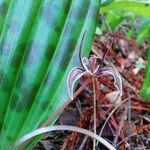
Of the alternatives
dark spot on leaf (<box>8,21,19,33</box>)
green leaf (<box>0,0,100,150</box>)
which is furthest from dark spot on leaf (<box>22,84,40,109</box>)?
dark spot on leaf (<box>8,21,19,33</box>)

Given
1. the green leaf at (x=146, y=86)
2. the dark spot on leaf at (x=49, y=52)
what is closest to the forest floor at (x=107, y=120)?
the green leaf at (x=146, y=86)

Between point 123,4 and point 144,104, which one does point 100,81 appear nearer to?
point 144,104

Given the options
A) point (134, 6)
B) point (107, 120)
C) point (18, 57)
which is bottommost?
point (107, 120)

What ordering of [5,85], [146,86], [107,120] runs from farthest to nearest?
[146,86] → [107,120] → [5,85]

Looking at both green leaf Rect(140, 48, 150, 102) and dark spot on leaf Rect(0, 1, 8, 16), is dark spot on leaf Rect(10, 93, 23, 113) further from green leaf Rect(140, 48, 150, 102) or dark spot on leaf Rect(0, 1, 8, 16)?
green leaf Rect(140, 48, 150, 102)

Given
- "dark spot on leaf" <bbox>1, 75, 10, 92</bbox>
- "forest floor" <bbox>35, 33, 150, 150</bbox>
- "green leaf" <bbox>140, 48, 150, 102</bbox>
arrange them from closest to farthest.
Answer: "dark spot on leaf" <bbox>1, 75, 10, 92</bbox>, "forest floor" <bbox>35, 33, 150, 150</bbox>, "green leaf" <bbox>140, 48, 150, 102</bbox>

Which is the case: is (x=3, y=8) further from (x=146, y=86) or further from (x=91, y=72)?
(x=146, y=86)

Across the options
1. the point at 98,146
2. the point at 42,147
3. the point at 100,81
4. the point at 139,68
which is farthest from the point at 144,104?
the point at 139,68

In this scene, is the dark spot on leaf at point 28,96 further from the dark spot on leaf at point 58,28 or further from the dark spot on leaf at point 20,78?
Answer: the dark spot on leaf at point 58,28

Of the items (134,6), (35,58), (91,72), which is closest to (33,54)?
(35,58)

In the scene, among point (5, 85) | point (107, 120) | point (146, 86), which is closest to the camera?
point (5, 85)

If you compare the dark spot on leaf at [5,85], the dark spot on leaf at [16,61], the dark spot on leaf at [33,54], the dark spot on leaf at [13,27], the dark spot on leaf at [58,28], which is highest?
the dark spot on leaf at [58,28]
